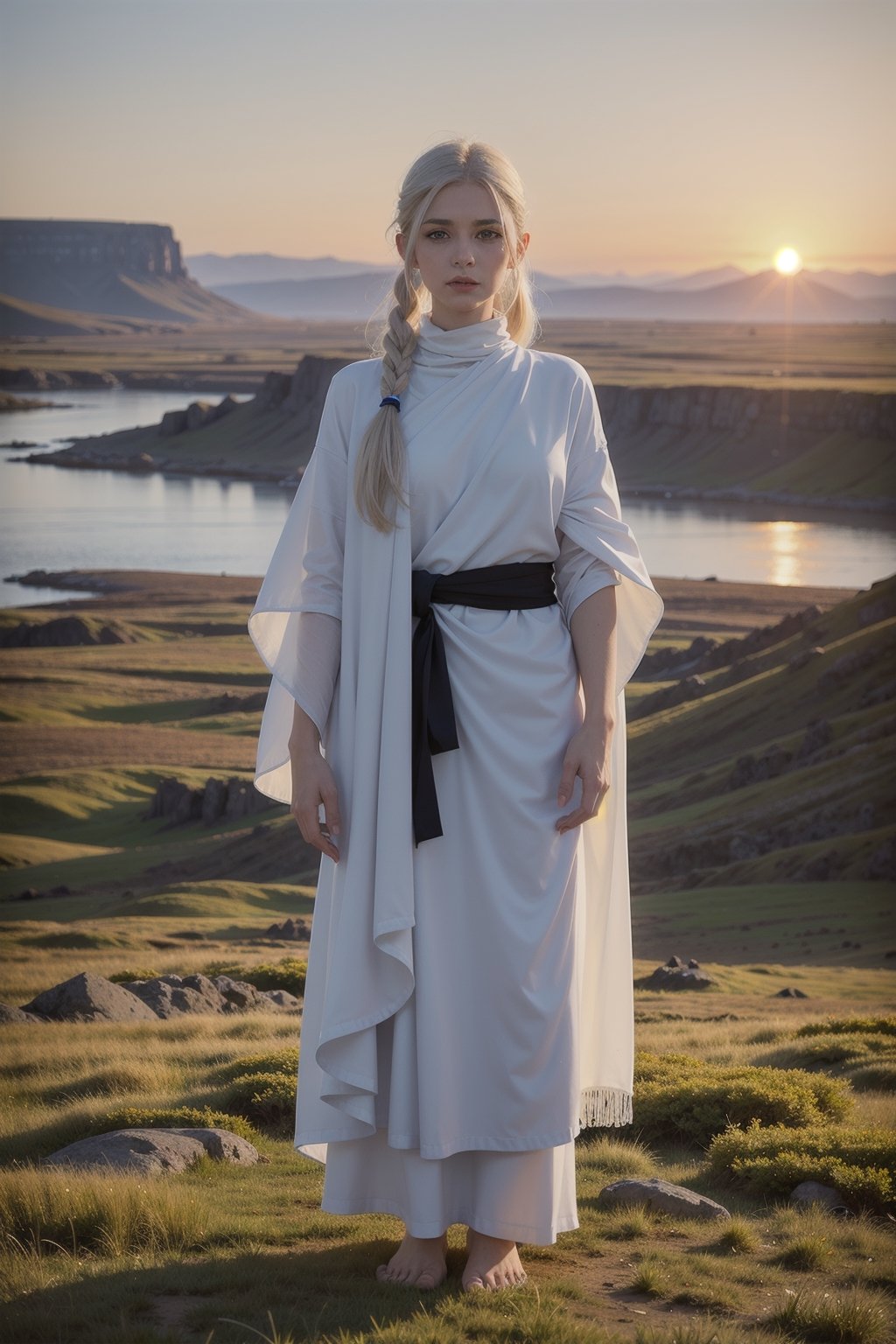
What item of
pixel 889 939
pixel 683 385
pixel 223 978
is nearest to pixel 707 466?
pixel 683 385

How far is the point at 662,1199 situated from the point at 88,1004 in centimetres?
768

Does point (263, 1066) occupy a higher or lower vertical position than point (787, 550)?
lower

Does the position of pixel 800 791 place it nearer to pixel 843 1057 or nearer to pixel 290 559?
pixel 843 1057

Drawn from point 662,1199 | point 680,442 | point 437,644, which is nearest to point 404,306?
point 437,644

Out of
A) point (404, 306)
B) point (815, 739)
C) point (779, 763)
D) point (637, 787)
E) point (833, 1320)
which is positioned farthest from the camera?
point (637, 787)

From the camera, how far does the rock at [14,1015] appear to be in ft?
35.4

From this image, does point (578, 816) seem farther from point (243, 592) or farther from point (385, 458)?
point (243, 592)

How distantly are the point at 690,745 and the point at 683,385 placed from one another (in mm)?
110186

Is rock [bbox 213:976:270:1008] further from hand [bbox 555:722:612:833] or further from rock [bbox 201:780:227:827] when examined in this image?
rock [bbox 201:780:227:827]

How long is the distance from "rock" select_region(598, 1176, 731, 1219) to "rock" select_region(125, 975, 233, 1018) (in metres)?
7.54

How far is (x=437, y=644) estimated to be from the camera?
11.9ft

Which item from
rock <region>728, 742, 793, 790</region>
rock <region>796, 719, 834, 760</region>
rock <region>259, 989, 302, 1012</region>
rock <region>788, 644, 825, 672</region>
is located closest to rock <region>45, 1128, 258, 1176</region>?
rock <region>259, 989, 302, 1012</region>

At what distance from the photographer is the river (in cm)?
8856

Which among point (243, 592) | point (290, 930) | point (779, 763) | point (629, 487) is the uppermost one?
point (629, 487)
